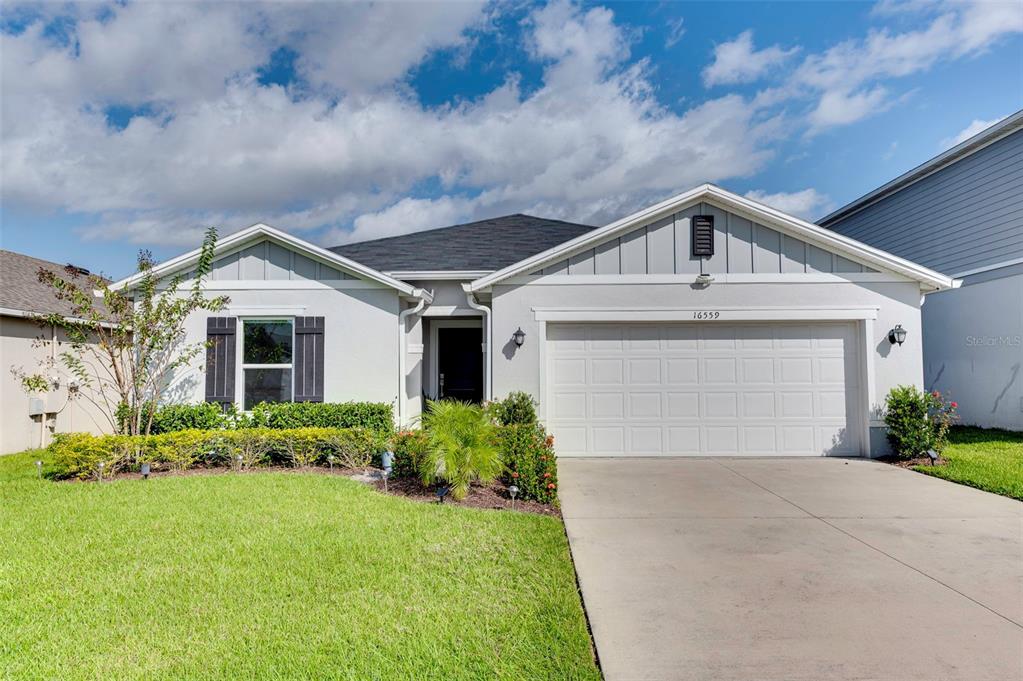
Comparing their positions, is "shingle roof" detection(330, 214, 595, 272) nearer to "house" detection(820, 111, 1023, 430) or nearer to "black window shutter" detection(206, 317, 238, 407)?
"black window shutter" detection(206, 317, 238, 407)

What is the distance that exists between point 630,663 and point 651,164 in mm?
18905

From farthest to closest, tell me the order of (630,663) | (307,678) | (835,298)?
(835,298) < (630,663) < (307,678)

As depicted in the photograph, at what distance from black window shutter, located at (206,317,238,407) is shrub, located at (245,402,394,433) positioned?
0.82 metres

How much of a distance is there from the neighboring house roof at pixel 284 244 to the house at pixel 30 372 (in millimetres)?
2995

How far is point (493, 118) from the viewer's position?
15102 millimetres

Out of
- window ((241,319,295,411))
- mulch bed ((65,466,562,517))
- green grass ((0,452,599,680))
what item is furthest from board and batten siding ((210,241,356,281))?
green grass ((0,452,599,680))

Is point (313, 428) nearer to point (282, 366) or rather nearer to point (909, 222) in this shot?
point (282, 366)

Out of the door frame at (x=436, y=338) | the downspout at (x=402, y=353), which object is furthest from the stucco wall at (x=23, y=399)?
the door frame at (x=436, y=338)

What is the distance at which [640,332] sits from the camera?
9.48m

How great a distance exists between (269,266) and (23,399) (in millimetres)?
5667

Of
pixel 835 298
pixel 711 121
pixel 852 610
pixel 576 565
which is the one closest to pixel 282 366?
pixel 576 565

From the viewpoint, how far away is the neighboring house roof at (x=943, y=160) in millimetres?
10531

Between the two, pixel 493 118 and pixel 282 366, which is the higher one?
pixel 493 118

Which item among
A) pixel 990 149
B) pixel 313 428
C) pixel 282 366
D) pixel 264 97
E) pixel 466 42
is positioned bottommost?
pixel 313 428
